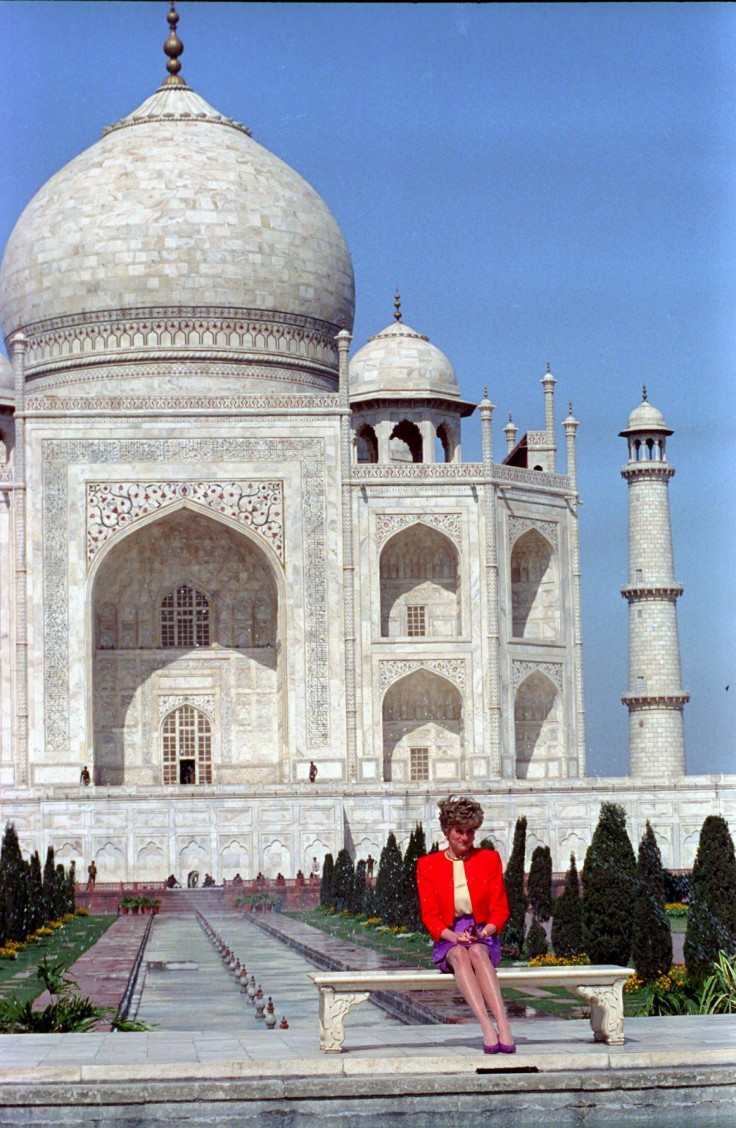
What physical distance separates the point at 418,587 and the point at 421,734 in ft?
7.29

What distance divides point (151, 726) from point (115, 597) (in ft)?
6.76

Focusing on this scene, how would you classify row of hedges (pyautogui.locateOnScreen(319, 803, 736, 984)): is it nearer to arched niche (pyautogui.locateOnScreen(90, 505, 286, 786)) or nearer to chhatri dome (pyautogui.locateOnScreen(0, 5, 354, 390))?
arched niche (pyautogui.locateOnScreen(90, 505, 286, 786))

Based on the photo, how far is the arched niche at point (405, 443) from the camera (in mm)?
32531

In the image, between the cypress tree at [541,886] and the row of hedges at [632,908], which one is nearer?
the row of hedges at [632,908]

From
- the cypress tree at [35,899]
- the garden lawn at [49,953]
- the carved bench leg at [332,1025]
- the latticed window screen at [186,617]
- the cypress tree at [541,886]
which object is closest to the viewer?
the carved bench leg at [332,1025]

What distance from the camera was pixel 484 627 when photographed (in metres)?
29.2

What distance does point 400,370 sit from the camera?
3238 centimetres

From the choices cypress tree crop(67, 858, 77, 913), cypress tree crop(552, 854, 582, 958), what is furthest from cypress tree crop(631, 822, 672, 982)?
cypress tree crop(67, 858, 77, 913)

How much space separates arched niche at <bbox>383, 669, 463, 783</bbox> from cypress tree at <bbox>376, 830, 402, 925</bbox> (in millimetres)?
9365

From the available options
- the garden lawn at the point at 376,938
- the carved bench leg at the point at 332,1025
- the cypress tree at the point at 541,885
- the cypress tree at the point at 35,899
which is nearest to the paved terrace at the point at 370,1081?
the carved bench leg at the point at 332,1025

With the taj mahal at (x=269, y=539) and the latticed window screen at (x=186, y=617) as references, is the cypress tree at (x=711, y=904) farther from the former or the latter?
the latticed window screen at (x=186, y=617)

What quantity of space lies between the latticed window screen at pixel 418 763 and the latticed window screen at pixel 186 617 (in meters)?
3.71

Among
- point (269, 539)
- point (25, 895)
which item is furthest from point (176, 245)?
point (25, 895)

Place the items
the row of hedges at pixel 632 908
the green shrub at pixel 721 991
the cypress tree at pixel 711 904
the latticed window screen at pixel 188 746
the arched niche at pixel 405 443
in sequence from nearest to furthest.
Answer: the green shrub at pixel 721 991 → the cypress tree at pixel 711 904 → the row of hedges at pixel 632 908 → the latticed window screen at pixel 188 746 → the arched niche at pixel 405 443
